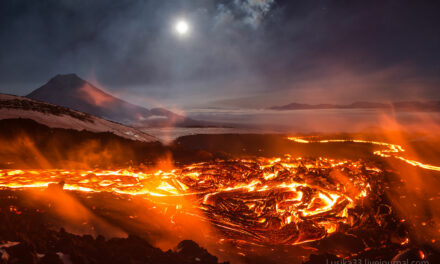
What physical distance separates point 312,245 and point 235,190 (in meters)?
2.31

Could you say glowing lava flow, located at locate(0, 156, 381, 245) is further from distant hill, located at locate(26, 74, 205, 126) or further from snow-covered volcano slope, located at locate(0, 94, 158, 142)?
distant hill, located at locate(26, 74, 205, 126)

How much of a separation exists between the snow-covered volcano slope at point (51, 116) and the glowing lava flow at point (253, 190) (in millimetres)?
5954

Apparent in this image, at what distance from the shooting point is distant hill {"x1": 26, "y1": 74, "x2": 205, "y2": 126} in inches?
3661

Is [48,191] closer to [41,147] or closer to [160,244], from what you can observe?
[160,244]

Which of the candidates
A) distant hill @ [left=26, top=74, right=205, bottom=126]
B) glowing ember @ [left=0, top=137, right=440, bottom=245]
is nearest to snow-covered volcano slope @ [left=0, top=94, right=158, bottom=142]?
glowing ember @ [left=0, top=137, right=440, bottom=245]

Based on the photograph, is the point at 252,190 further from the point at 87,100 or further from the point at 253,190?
the point at 87,100

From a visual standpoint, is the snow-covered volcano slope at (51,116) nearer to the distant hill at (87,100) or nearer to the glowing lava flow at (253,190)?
the glowing lava flow at (253,190)

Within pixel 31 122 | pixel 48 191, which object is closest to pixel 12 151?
pixel 31 122

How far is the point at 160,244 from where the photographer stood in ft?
12.8

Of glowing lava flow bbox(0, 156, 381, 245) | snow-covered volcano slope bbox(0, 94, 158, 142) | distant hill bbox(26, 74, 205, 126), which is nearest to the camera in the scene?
glowing lava flow bbox(0, 156, 381, 245)

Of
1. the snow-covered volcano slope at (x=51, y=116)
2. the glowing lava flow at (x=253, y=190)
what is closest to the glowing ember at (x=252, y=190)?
the glowing lava flow at (x=253, y=190)

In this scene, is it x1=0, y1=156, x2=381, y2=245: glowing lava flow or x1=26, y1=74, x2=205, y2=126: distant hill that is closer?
x1=0, y1=156, x2=381, y2=245: glowing lava flow

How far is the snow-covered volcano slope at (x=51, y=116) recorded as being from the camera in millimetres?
11055

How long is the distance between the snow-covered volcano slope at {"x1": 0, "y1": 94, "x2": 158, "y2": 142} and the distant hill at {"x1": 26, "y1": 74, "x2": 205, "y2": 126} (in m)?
76.7
